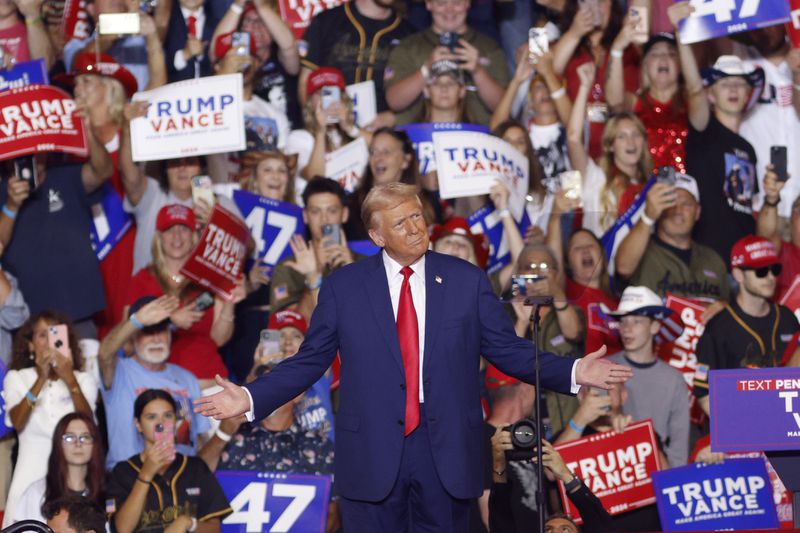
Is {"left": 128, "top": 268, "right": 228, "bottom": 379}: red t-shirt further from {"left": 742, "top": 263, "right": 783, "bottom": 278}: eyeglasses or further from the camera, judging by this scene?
the camera

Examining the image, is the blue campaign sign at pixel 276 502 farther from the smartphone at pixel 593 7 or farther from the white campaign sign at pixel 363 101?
the smartphone at pixel 593 7

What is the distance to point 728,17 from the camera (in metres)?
7.99

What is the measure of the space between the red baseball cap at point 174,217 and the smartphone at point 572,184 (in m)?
1.98

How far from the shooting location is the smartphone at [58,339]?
22.3 ft

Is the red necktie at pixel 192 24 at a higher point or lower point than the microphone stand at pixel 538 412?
higher

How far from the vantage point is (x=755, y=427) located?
15.5 feet

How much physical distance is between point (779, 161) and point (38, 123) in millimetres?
4214

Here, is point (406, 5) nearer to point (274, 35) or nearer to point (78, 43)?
point (274, 35)

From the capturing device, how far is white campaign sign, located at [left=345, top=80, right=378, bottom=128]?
8.43 m

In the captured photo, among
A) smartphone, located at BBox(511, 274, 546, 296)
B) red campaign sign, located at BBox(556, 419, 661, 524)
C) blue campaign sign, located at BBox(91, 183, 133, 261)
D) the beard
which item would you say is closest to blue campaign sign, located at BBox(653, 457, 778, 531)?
red campaign sign, located at BBox(556, 419, 661, 524)

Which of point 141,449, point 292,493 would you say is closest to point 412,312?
point 292,493

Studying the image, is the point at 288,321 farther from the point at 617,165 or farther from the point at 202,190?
the point at 617,165

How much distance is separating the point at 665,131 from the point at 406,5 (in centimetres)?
189

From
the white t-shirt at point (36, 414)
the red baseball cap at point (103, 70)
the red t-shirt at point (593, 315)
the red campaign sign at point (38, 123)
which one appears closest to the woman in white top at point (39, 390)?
the white t-shirt at point (36, 414)
